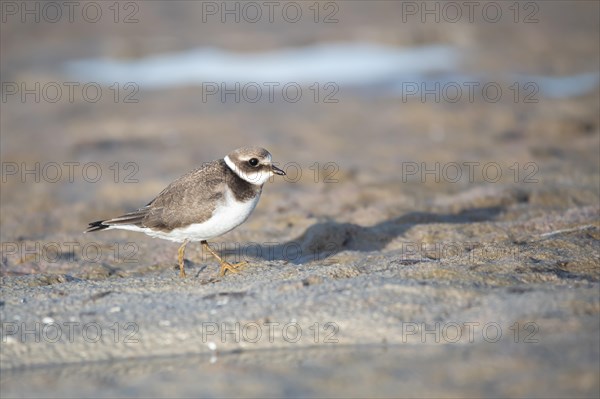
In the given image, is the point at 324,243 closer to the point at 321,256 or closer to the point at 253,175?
the point at 321,256

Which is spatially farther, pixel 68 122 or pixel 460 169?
pixel 68 122

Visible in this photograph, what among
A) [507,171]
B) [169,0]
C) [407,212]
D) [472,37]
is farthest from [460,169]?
[169,0]

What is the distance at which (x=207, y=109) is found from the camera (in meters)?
17.5

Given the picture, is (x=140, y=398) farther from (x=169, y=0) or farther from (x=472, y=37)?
(x=169, y=0)

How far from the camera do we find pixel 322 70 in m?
20.8

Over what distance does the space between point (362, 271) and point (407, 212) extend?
10.2 ft

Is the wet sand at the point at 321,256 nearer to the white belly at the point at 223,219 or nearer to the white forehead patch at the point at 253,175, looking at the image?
the white belly at the point at 223,219

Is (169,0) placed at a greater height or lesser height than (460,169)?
greater

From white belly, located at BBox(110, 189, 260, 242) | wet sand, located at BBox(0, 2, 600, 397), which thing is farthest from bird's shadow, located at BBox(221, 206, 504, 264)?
white belly, located at BBox(110, 189, 260, 242)

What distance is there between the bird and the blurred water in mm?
10450

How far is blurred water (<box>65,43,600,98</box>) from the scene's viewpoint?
18.6 metres

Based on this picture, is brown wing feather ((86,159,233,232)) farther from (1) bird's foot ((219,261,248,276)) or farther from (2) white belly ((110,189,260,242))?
(1) bird's foot ((219,261,248,276))

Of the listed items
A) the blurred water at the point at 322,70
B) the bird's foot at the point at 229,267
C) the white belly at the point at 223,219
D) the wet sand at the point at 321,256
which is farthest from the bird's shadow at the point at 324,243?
the blurred water at the point at 322,70

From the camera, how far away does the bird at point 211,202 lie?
7738 millimetres
